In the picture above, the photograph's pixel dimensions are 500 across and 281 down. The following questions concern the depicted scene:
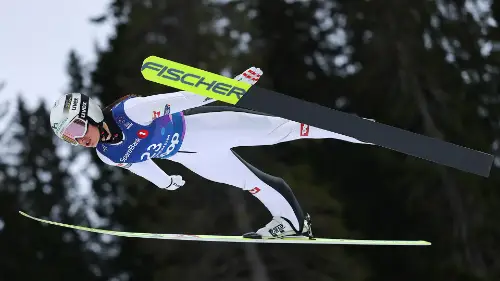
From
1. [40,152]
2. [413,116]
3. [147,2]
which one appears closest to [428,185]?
[413,116]

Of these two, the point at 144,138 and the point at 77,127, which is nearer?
the point at 77,127

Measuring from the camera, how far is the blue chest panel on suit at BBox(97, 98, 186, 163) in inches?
200

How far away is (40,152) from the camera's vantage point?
22.2 metres

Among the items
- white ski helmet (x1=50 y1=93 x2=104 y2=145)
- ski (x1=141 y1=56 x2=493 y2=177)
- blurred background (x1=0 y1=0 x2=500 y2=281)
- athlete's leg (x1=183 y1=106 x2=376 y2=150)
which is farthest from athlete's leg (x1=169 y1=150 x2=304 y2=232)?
blurred background (x1=0 y1=0 x2=500 y2=281)

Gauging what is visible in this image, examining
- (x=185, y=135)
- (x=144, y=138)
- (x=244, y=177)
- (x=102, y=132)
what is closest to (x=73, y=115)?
(x=102, y=132)

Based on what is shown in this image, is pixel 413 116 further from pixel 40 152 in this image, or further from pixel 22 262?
pixel 40 152

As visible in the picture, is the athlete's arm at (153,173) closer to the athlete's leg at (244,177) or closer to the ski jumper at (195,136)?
the ski jumper at (195,136)

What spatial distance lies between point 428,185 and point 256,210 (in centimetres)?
366

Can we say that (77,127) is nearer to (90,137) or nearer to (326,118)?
(90,137)

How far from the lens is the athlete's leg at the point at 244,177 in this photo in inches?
213

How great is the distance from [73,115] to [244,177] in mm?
1266

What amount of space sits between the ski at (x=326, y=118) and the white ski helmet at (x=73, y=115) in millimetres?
601

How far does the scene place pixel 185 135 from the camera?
207 inches

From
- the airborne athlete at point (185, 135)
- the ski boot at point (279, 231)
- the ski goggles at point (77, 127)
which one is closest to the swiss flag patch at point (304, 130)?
the airborne athlete at point (185, 135)
